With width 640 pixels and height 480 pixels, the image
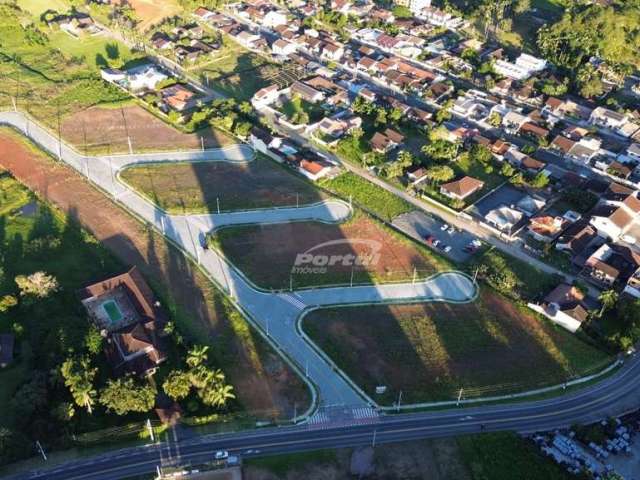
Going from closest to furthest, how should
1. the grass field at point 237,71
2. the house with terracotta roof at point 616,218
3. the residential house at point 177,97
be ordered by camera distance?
the house with terracotta roof at point 616,218 < the residential house at point 177,97 < the grass field at point 237,71

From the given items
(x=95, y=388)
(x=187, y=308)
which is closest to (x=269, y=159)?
(x=187, y=308)

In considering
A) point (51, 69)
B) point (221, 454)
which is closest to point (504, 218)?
point (221, 454)

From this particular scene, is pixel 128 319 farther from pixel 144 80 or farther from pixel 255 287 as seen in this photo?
pixel 144 80

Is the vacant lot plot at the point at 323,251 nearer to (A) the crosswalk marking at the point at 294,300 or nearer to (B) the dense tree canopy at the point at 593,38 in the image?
(A) the crosswalk marking at the point at 294,300

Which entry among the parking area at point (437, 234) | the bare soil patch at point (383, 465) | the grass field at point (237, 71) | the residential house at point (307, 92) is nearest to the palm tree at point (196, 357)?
the bare soil patch at point (383, 465)

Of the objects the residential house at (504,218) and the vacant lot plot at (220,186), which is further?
the vacant lot plot at (220,186)

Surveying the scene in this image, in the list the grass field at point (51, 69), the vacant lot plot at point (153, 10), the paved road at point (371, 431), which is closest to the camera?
the paved road at point (371, 431)

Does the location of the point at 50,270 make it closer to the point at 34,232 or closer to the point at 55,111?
the point at 34,232
